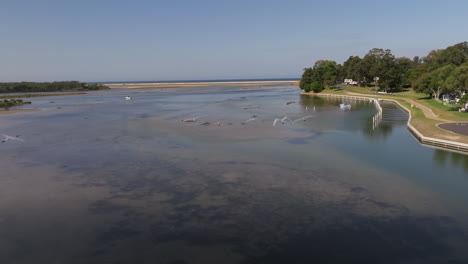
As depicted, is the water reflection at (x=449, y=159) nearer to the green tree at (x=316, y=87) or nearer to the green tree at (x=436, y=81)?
the green tree at (x=436, y=81)

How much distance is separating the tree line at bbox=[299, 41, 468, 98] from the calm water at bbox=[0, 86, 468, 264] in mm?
32850

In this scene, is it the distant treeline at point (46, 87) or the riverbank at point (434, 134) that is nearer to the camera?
the riverbank at point (434, 134)

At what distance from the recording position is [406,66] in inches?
4793

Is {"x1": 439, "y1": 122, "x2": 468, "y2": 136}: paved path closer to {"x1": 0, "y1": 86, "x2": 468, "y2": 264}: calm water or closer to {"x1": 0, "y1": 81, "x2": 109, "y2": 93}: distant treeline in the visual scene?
{"x1": 0, "y1": 86, "x2": 468, "y2": 264}: calm water

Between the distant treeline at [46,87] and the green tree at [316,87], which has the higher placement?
the distant treeline at [46,87]

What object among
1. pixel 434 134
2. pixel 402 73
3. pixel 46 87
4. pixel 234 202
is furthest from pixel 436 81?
pixel 46 87

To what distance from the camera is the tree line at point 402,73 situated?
193 feet

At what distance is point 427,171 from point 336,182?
7.80 meters

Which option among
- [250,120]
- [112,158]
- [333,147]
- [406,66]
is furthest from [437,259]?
[406,66]

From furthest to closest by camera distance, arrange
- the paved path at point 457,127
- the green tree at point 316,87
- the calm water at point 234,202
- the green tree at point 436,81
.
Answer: the green tree at point 316,87 → the green tree at point 436,81 → the paved path at point 457,127 → the calm water at point 234,202

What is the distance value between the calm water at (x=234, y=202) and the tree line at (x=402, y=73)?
3285 centimetres

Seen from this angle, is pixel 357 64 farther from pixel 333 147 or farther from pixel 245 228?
pixel 245 228

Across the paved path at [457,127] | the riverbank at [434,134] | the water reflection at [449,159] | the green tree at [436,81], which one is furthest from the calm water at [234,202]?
the green tree at [436,81]

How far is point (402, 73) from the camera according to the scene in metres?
104
